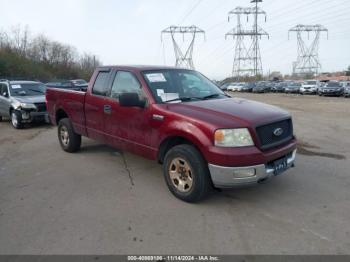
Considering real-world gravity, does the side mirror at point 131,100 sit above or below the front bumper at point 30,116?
above

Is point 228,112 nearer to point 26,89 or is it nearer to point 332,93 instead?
point 26,89

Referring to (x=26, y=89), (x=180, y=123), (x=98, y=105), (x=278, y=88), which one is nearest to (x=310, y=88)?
(x=278, y=88)

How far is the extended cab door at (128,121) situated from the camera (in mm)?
5312

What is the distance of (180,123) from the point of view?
4.68 m

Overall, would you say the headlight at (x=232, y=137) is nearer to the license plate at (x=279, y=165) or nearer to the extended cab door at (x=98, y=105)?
the license plate at (x=279, y=165)

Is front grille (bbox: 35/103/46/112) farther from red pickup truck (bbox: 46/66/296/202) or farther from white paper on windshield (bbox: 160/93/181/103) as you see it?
white paper on windshield (bbox: 160/93/181/103)

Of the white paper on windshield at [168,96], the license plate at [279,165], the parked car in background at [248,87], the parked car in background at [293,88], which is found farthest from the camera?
the parked car in background at [248,87]

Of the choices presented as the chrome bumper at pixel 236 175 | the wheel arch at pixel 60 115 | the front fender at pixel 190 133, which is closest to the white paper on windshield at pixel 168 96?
the front fender at pixel 190 133

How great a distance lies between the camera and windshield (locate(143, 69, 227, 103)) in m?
5.31

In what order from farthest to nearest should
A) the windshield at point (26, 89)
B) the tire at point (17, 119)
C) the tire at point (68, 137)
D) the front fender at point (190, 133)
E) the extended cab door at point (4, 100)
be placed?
the windshield at point (26, 89) → the extended cab door at point (4, 100) → the tire at point (17, 119) → the tire at point (68, 137) → the front fender at point (190, 133)

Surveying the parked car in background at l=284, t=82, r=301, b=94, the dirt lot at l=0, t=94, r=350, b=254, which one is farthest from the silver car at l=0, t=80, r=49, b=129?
the parked car in background at l=284, t=82, r=301, b=94

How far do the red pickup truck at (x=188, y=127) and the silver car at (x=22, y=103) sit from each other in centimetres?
624

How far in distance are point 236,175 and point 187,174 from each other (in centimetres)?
74

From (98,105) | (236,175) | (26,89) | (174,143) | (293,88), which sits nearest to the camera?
(236,175)
